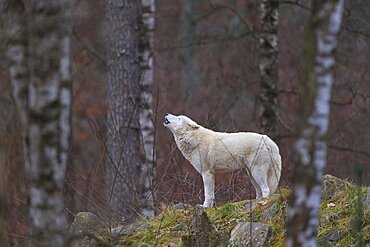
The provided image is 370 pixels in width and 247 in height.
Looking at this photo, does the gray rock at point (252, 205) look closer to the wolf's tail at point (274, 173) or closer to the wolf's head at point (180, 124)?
the wolf's tail at point (274, 173)

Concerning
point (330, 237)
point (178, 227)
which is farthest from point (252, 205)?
point (330, 237)

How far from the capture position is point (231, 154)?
1121 centimetres

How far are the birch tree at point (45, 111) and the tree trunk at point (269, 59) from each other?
13.0 meters

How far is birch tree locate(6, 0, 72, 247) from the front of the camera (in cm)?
638

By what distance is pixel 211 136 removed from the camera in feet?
38.1

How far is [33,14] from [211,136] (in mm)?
5492

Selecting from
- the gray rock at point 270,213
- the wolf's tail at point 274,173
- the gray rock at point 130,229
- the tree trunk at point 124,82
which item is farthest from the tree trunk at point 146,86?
the gray rock at point 270,213

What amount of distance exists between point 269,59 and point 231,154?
8.97 meters

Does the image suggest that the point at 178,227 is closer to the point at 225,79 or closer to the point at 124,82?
the point at 124,82

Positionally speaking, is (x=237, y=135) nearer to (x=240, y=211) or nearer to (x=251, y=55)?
(x=240, y=211)

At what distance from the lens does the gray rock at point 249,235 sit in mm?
9925

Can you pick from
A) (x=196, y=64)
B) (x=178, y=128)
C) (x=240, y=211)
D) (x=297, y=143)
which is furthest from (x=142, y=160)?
(x=196, y=64)

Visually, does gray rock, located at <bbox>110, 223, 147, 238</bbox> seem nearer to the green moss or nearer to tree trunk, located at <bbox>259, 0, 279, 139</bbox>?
the green moss

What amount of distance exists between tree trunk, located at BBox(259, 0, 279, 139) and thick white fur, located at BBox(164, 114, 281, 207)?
7.77m
